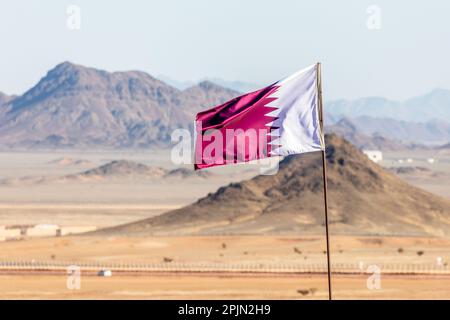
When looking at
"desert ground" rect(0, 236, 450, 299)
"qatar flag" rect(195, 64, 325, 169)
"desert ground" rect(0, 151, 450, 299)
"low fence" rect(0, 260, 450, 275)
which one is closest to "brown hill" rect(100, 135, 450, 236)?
"desert ground" rect(0, 151, 450, 299)

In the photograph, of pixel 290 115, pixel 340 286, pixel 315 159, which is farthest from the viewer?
pixel 315 159

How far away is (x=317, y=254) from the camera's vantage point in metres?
75.1

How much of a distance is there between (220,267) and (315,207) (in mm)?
33036

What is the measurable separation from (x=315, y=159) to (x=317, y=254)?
34571mm

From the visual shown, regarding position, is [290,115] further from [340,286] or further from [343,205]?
[343,205]

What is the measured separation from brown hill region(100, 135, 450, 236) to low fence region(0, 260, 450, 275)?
72.1ft

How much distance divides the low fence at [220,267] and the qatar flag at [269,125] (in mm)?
41131

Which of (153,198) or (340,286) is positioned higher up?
(153,198)

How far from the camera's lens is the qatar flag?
19438 millimetres

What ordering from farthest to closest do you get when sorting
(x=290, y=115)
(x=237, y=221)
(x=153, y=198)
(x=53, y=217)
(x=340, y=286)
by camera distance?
1. (x=153, y=198)
2. (x=53, y=217)
3. (x=237, y=221)
4. (x=340, y=286)
5. (x=290, y=115)

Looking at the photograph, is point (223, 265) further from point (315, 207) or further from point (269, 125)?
point (269, 125)

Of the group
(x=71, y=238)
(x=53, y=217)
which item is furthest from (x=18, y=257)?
(x=53, y=217)

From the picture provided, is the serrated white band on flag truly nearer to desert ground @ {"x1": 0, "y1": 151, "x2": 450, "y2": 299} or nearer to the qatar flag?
the qatar flag
